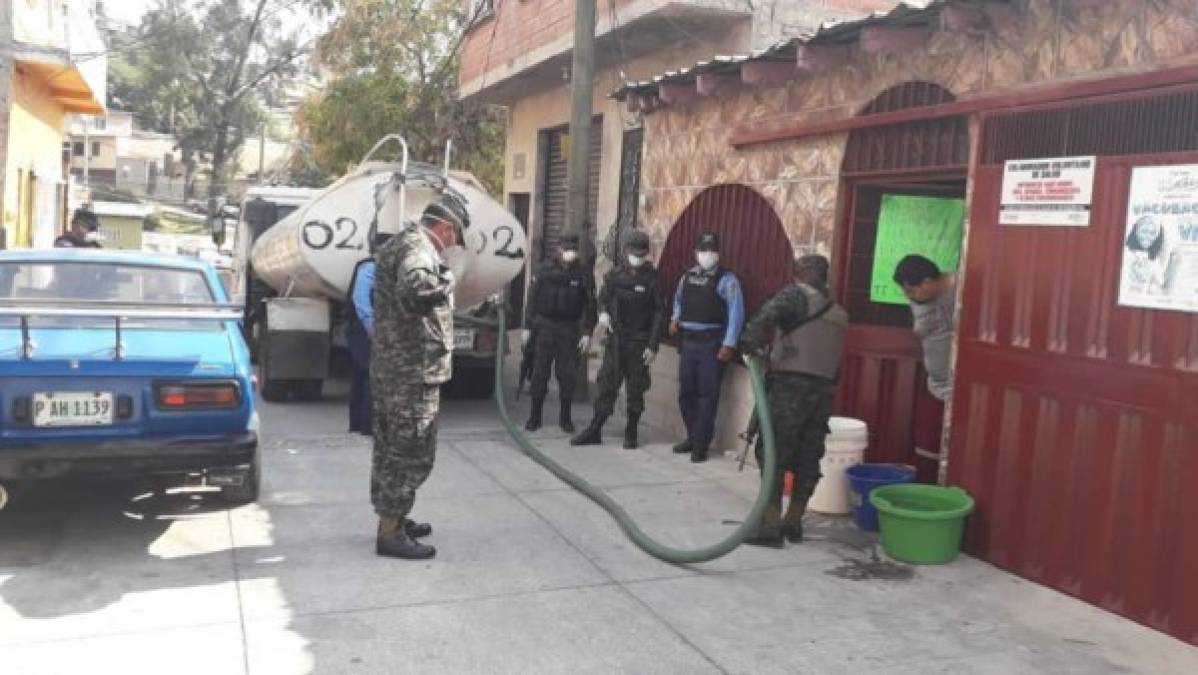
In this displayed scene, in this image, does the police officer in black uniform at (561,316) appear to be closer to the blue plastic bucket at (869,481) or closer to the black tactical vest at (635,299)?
the black tactical vest at (635,299)

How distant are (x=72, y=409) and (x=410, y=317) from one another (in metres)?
1.68

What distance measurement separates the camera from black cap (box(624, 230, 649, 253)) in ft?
27.3

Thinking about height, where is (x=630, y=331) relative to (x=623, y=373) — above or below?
above

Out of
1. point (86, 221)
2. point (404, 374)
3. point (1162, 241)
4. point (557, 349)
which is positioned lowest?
point (557, 349)

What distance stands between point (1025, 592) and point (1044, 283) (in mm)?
1536

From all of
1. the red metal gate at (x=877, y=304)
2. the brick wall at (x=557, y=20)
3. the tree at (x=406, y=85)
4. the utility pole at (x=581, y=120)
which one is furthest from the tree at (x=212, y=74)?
the red metal gate at (x=877, y=304)

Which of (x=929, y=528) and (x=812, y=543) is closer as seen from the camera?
(x=929, y=528)

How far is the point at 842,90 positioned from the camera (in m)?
6.65

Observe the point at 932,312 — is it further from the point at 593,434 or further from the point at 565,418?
the point at 565,418

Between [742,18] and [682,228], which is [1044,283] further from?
[742,18]

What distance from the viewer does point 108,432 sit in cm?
492

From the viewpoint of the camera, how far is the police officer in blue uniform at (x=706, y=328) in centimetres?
767

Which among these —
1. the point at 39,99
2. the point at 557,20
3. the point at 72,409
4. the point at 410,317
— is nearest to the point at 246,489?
the point at 72,409

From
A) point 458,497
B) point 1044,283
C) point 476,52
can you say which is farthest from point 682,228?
point 476,52
